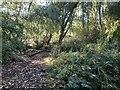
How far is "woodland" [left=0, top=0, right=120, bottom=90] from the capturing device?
3807 mm

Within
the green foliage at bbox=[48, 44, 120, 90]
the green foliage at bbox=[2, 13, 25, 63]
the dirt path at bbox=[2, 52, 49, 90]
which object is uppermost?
the green foliage at bbox=[2, 13, 25, 63]

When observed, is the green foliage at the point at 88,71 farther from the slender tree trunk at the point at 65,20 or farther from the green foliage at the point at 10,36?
the slender tree trunk at the point at 65,20

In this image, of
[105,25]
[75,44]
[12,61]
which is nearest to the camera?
[12,61]

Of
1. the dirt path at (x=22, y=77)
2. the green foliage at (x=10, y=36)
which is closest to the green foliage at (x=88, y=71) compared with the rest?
the dirt path at (x=22, y=77)

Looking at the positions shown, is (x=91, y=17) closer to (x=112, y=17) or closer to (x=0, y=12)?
(x=112, y=17)

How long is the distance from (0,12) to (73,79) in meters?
2.59

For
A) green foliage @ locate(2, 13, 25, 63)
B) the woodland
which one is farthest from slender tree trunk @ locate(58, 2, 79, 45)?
green foliage @ locate(2, 13, 25, 63)

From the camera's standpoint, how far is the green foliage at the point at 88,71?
145 inches

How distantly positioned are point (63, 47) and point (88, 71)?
4615mm

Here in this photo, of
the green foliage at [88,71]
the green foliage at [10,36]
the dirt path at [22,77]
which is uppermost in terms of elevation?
the green foliage at [10,36]

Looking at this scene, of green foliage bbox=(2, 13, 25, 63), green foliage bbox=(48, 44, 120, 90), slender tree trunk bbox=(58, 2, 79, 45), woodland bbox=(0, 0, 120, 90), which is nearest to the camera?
green foliage bbox=(48, 44, 120, 90)

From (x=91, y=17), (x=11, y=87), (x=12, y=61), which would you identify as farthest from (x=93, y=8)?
(x=11, y=87)

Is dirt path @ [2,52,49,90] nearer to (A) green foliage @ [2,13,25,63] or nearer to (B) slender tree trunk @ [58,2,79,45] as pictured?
(A) green foliage @ [2,13,25,63]

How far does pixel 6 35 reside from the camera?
16.8 ft
